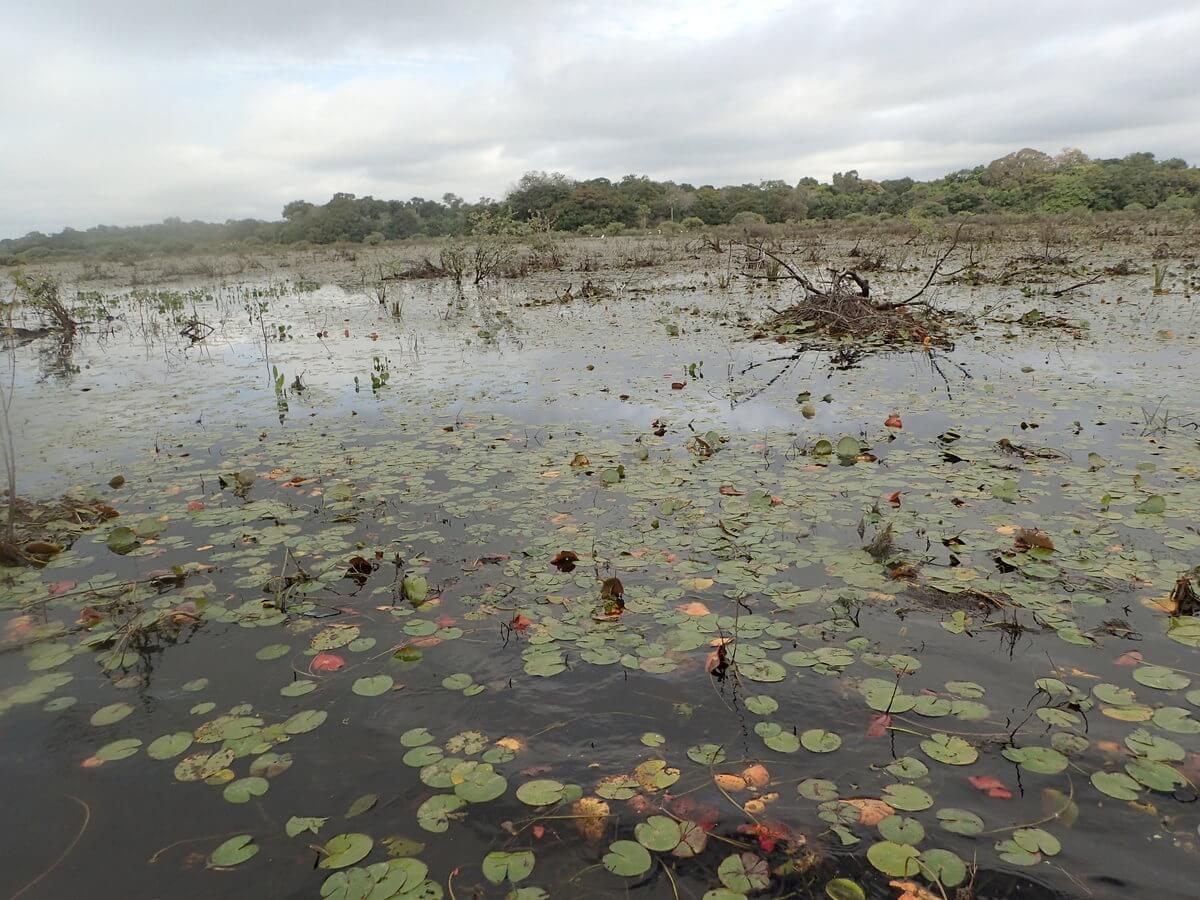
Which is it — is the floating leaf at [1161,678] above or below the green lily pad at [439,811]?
above

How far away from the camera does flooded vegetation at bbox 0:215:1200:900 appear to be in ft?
5.59

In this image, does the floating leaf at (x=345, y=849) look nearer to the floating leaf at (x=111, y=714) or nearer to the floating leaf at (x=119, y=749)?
the floating leaf at (x=119, y=749)

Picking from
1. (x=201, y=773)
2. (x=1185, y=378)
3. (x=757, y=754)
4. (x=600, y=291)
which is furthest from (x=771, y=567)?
(x=600, y=291)

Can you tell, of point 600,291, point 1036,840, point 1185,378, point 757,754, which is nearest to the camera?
point 1036,840

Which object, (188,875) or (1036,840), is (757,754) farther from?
(188,875)

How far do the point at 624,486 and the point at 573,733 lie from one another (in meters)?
2.17

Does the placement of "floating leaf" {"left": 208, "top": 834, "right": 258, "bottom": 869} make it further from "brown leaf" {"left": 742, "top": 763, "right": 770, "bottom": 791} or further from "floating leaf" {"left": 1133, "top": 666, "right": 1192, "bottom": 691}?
"floating leaf" {"left": 1133, "top": 666, "right": 1192, "bottom": 691}

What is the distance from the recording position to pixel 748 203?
47.2 metres

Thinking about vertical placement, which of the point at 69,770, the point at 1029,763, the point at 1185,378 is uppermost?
the point at 1185,378

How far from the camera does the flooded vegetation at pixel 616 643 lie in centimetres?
170

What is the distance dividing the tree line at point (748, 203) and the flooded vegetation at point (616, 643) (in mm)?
33184

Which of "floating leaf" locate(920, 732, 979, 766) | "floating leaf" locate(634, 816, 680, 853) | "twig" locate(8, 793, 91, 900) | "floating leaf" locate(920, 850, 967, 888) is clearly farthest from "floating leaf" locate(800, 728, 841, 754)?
"twig" locate(8, 793, 91, 900)

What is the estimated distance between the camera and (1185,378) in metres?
6.07

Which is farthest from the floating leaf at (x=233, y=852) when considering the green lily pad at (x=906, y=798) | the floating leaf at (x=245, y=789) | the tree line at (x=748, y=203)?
the tree line at (x=748, y=203)
